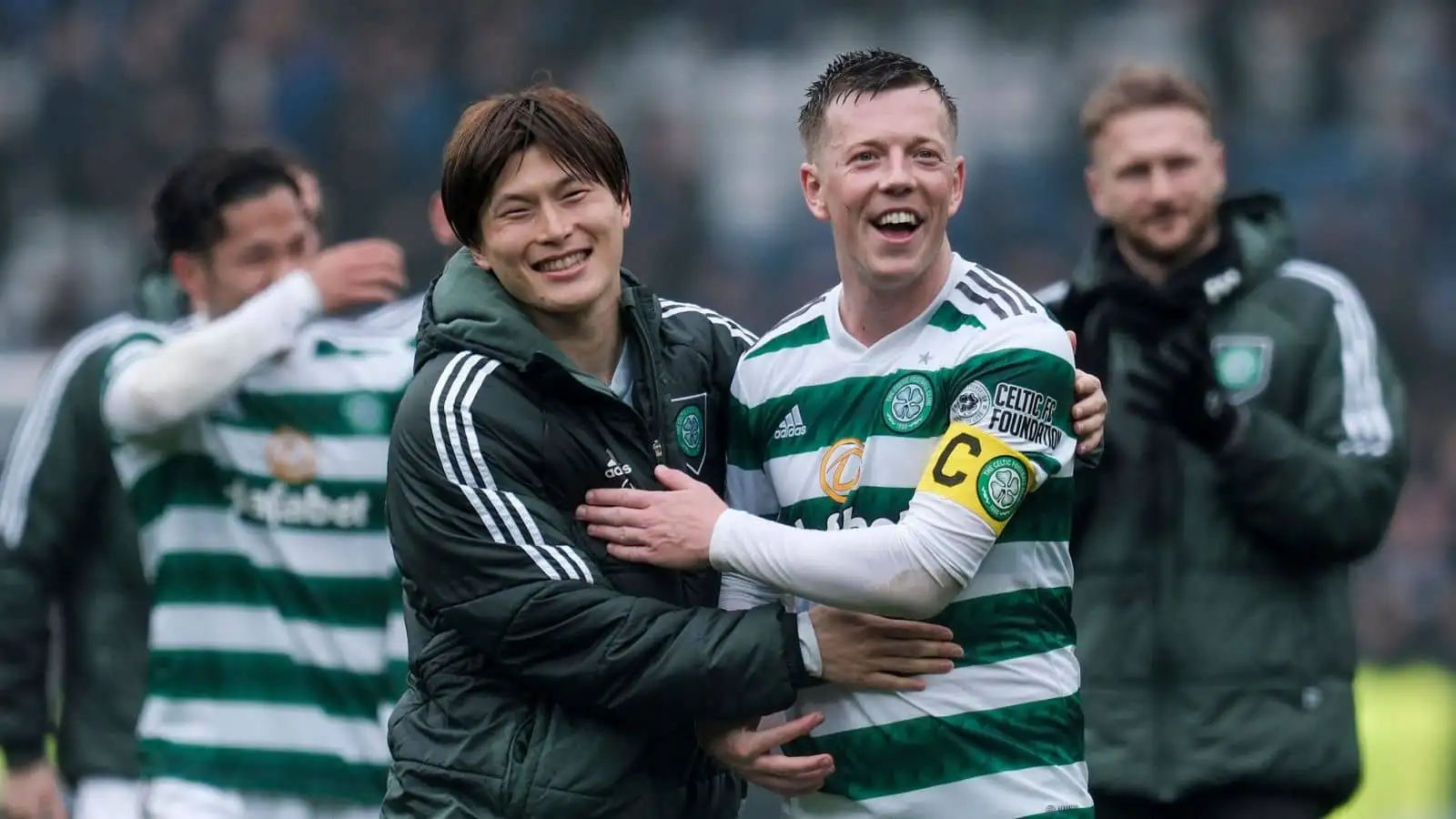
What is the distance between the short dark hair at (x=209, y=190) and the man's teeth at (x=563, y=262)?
1.87m

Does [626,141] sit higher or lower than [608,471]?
higher

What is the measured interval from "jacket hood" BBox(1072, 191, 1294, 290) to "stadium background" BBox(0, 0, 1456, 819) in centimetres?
545

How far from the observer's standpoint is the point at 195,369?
189 inches

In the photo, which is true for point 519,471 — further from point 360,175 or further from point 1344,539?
point 360,175

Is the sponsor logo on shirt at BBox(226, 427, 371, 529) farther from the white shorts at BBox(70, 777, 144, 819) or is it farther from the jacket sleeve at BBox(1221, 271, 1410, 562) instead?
the jacket sleeve at BBox(1221, 271, 1410, 562)

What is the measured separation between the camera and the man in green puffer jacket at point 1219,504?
15.4ft

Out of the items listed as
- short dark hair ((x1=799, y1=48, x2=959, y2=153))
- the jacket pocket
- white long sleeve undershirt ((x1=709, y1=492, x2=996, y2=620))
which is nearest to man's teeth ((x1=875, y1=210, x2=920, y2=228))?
short dark hair ((x1=799, y1=48, x2=959, y2=153))

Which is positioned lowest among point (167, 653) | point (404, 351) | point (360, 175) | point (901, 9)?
point (167, 653)

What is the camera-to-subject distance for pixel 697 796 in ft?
11.9

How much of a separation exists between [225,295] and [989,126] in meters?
6.30

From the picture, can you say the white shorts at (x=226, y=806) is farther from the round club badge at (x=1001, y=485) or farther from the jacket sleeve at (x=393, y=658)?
the round club badge at (x=1001, y=485)

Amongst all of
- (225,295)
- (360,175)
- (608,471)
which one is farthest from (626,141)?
(608,471)

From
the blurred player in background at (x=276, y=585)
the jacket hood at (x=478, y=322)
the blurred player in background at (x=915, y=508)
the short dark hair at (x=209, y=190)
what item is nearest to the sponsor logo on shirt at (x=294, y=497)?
the blurred player in background at (x=276, y=585)

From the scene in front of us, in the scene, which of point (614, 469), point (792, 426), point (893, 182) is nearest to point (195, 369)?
point (614, 469)
